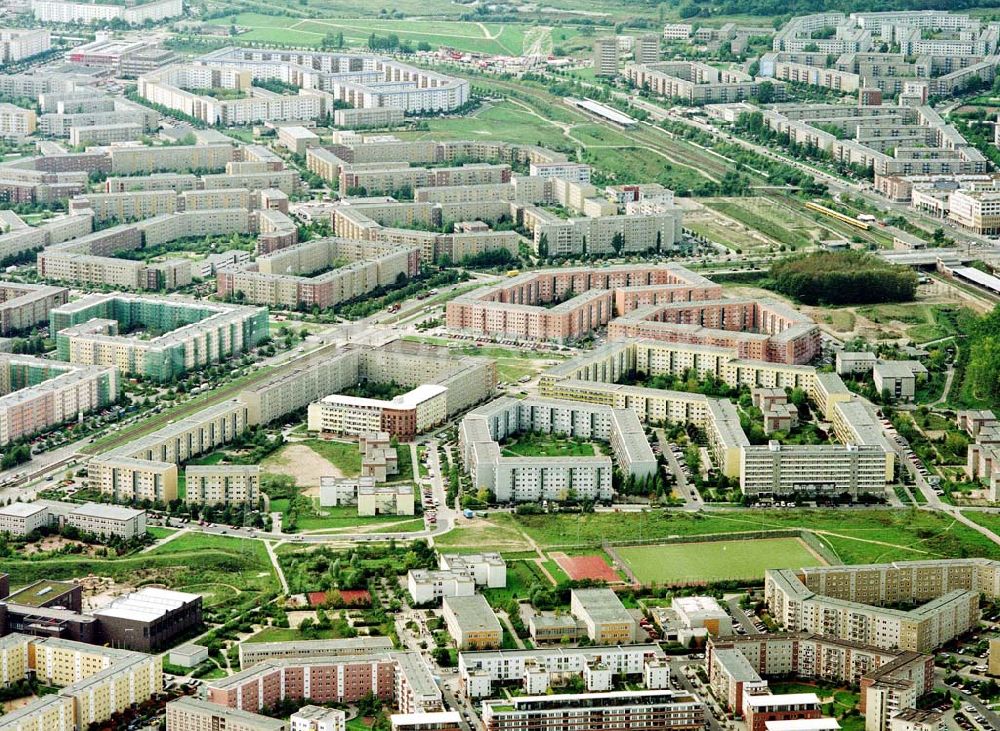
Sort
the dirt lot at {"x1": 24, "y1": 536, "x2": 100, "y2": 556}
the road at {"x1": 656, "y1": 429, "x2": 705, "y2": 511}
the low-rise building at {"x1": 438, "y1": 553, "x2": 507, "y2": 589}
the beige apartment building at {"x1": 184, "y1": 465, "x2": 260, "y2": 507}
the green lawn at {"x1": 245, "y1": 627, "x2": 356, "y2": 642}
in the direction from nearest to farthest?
the green lawn at {"x1": 245, "y1": 627, "x2": 356, "y2": 642} < the low-rise building at {"x1": 438, "y1": 553, "x2": 507, "y2": 589} < the dirt lot at {"x1": 24, "y1": 536, "x2": 100, "y2": 556} < the beige apartment building at {"x1": 184, "y1": 465, "x2": 260, "y2": 507} < the road at {"x1": 656, "y1": 429, "x2": 705, "y2": 511}

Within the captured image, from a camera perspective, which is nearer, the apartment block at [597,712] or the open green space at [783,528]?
the apartment block at [597,712]

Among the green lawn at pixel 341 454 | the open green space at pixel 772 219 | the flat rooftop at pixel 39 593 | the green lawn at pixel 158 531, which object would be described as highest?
the open green space at pixel 772 219

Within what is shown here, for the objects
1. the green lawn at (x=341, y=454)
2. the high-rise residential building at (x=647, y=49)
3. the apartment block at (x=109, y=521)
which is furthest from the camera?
the high-rise residential building at (x=647, y=49)

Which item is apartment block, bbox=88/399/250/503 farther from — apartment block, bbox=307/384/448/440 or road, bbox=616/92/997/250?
road, bbox=616/92/997/250

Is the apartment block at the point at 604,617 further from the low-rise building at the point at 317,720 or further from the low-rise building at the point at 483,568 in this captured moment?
the low-rise building at the point at 317,720

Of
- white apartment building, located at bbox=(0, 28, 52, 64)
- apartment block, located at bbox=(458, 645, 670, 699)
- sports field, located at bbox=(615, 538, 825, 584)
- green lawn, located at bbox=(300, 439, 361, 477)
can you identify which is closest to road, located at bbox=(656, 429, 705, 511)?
sports field, located at bbox=(615, 538, 825, 584)

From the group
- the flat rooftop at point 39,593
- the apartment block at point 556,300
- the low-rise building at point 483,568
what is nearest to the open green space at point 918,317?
the apartment block at point 556,300

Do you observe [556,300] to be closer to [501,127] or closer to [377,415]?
[377,415]
